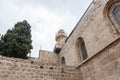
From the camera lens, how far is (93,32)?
5910mm

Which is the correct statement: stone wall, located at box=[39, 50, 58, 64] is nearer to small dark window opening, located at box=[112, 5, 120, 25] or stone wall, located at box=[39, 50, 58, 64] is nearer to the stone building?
the stone building

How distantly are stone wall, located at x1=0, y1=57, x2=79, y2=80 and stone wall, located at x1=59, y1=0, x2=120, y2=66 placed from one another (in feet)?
5.22

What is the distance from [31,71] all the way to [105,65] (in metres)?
3.14

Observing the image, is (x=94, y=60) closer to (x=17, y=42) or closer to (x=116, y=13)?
(x=116, y=13)

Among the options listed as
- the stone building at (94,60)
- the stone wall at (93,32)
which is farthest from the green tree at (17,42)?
the stone building at (94,60)

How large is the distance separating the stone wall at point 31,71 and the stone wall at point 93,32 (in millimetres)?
1591

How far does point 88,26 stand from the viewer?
254 inches

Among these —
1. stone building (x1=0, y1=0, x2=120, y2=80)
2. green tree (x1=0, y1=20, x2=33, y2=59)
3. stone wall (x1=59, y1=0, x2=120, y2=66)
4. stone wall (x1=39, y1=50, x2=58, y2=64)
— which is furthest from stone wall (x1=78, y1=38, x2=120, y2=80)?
green tree (x1=0, y1=20, x2=33, y2=59)

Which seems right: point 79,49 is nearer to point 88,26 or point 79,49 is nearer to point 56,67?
point 88,26

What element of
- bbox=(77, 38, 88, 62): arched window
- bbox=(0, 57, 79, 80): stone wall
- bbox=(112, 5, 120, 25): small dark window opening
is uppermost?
bbox=(112, 5, 120, 25): small dark window opening

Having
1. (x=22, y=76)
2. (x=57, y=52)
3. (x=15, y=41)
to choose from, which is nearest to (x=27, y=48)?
(x=15, y=41)

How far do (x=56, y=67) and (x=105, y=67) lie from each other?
7.55 feet

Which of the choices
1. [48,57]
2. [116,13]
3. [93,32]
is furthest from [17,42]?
[116,13]

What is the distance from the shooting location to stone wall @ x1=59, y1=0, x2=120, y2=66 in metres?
5.04
